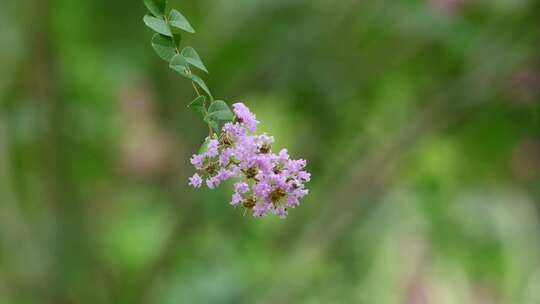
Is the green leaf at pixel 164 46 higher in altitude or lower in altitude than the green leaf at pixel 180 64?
higher

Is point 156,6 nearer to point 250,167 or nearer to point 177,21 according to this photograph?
point 177,21

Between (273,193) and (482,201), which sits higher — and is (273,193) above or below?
below

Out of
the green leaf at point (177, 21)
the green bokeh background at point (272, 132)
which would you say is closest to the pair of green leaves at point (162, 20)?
the green leaf at point (177, 21)

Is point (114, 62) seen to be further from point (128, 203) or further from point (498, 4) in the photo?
point (498, 4)

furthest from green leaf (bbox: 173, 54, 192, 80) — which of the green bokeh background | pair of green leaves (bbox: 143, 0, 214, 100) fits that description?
the green bokeh background

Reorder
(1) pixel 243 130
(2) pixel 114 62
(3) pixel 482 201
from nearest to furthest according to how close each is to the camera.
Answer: (1) pixel 243 130 → (2) pixel 114 62 → (3) pixel 482 201

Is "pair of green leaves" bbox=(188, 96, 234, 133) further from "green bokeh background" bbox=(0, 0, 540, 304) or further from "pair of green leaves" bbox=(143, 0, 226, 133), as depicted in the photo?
"green bokeh background" bbox=(0, 0, 540, 304)

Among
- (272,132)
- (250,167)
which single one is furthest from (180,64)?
(272,132)

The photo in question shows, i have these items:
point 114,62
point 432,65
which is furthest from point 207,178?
point 432,65

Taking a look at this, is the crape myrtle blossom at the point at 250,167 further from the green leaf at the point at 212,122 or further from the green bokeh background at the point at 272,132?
the green bokeh background at the point at 272,132
